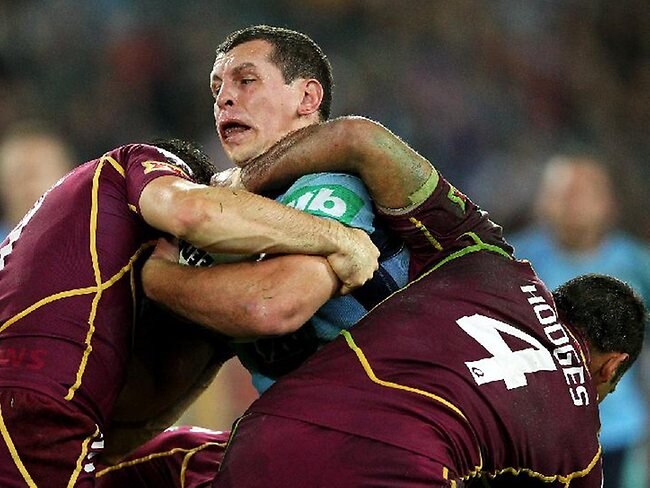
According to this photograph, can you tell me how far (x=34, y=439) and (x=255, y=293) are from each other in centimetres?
77

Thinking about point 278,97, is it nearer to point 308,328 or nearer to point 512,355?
point 308,328

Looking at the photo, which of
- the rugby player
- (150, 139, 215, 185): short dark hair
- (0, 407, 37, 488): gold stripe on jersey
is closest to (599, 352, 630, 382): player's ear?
the rugby player

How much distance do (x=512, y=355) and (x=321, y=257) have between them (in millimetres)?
649

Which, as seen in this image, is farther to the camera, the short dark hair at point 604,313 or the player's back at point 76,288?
the short dark hair at point 604,313

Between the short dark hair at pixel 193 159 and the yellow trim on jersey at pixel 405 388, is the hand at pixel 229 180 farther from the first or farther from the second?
the yellow trim on jersey at pixel 405 388

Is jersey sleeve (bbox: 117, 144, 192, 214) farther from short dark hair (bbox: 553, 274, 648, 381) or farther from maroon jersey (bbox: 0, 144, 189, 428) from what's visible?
short dark hair (bbox: 553, 274, 648, 381)

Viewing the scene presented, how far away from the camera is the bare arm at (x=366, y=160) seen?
13.3 ft

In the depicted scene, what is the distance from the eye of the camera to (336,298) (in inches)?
164

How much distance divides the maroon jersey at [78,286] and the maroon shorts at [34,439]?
0.13ft

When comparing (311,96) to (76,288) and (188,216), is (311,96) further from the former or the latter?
(76,288)

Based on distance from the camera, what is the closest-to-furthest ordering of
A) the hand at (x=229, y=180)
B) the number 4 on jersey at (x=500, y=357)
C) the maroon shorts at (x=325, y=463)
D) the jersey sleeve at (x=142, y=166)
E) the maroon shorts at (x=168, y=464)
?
the maroon shorts at (x=325, y=463) → the number 4 on jersey at (x=500, y=357) → the jersey sleeve at (x=142, y=166) → the hand at (x=229, y=180) → the maroon shorts at (x=168, y=464)

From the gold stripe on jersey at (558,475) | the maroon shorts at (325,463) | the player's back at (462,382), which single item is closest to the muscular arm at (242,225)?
the player's back at (462,382)

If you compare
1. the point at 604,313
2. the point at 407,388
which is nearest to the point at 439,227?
the point at 407,388

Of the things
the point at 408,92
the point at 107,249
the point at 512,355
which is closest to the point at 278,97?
the point at 107,249
